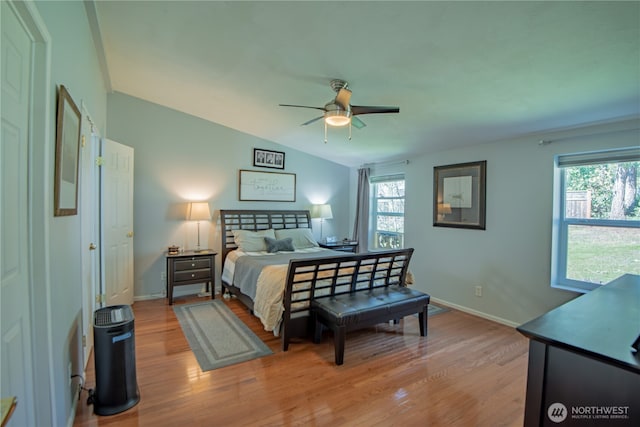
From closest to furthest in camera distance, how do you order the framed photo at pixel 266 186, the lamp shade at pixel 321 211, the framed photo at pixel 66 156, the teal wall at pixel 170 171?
the framed photo at pixel 66 156 → the teal wall at pixel 170 171 → the framed photo at pixel 266 186 → the lamp shade at pixel 321 211

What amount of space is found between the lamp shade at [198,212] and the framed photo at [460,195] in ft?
11.3

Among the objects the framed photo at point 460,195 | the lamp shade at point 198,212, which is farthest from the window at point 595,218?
the lamp shade at point 198,212

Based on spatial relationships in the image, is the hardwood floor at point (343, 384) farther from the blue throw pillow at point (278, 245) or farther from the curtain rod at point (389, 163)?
the curtain rod at point (389, 163)

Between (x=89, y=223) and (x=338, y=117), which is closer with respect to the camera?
(x=338, y=117)

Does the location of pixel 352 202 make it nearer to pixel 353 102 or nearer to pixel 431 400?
pixel 353 102

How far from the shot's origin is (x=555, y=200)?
3.41 meters

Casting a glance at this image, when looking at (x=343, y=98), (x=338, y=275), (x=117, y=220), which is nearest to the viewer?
(x=343, y=98)

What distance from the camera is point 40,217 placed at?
1421mm

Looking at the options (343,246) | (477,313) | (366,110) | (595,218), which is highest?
(366,110)

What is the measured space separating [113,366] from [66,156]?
139cm

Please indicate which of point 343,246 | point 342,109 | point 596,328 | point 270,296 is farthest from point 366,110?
point 343,246

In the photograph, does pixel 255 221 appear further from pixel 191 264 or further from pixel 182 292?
pixel 182 292

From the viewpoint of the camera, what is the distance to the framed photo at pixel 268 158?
5.29m

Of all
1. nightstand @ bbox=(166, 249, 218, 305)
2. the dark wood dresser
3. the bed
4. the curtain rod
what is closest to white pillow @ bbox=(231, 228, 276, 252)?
the bed
